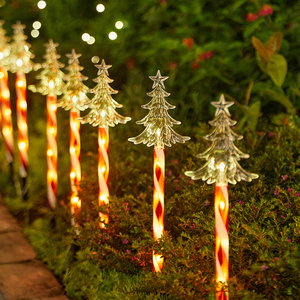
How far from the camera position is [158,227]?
3.39m

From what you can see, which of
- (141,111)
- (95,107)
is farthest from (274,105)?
(95,107)

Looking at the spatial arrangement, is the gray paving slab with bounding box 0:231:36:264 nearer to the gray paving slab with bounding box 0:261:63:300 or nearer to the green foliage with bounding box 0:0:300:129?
the gray paving slab with bounding box 0:261:63:300

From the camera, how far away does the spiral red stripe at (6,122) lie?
5844 mm

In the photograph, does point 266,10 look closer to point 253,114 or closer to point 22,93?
point 253,114

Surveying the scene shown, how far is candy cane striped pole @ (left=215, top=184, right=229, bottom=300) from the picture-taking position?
280 centimetres

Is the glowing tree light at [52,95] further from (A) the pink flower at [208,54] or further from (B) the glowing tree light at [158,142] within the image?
(A) the pink flower at [208,54]

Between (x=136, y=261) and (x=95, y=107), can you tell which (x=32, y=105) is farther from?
(x=136, y=261)

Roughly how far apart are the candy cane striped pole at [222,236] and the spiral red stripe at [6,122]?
12.3 ft

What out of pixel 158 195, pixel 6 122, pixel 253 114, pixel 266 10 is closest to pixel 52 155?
pixel 6 122

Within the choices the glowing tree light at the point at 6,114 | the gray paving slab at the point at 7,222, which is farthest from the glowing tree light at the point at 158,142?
the glowing tree light at the point at 6,114

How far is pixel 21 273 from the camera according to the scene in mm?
3941

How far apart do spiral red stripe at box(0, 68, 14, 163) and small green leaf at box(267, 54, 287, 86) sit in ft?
10.9

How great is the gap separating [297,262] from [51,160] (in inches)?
111

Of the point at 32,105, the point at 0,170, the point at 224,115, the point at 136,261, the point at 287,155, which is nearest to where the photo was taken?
the point at 224,115
